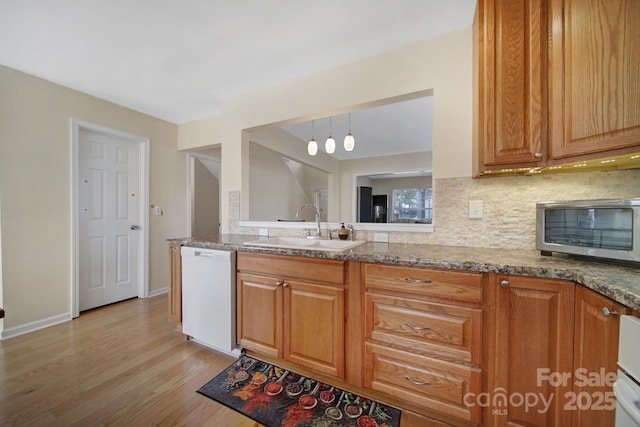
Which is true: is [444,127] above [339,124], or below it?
below

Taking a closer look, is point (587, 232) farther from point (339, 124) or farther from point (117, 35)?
point (117, 35)

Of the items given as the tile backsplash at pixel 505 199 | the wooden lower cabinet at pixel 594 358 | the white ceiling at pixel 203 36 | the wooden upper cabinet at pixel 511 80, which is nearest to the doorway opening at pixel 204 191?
the white ceiling at pixel 203 36

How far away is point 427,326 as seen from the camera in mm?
1195

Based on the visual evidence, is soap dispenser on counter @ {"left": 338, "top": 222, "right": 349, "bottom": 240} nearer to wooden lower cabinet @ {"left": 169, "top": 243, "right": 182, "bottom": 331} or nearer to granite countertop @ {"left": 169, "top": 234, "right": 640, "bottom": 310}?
granite countertop @ {"left": 169, "top": 234, "right": 640, "bottom": 310}

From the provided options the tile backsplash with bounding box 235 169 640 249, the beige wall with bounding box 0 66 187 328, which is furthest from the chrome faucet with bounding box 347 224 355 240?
the beige wall with bounding box 0 66 187 328

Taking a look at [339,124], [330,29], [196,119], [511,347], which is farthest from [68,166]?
[511,347]

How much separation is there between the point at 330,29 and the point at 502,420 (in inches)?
93.9

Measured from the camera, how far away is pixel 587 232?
1076 mm

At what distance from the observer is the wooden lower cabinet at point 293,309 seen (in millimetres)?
1403

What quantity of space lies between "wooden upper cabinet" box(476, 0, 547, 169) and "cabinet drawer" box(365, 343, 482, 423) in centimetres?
110

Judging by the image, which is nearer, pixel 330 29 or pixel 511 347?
pixel 511 347

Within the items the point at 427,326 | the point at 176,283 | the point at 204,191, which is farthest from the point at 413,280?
the point at 204,191

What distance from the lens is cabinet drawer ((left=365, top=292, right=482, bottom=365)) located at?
1123 millimetres

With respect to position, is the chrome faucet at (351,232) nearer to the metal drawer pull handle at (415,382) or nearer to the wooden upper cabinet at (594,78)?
the metal drawer pull handle at (415,382)
